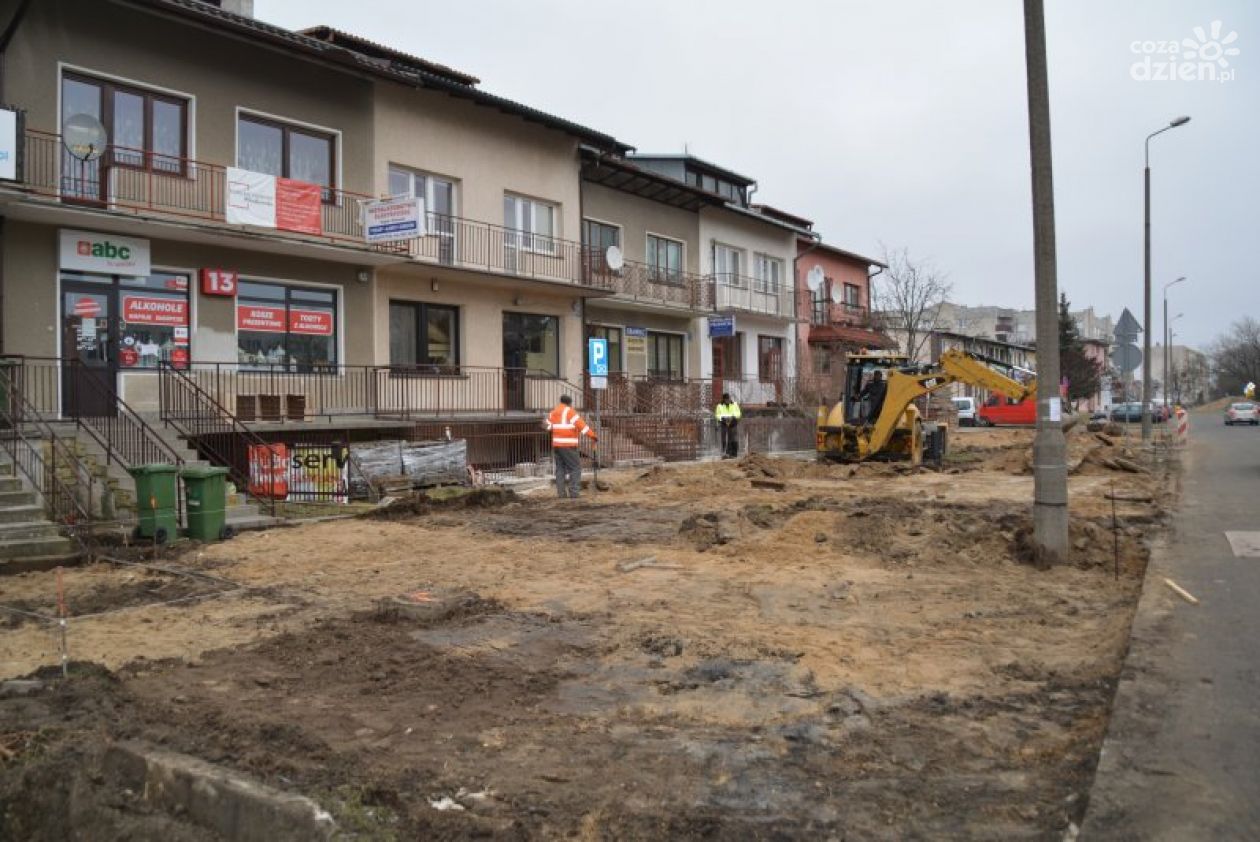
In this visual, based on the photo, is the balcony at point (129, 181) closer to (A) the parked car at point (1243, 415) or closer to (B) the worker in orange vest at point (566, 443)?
(B) the worker in orange vest at point (566, 443)

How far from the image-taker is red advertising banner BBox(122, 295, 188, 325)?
55.2 ft

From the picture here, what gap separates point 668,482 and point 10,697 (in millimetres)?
14509

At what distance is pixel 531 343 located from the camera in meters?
25.6

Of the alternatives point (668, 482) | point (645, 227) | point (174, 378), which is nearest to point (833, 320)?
point (645, 227)

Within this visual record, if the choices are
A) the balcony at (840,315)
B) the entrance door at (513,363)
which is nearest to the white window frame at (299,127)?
the entrance door at (513,363)

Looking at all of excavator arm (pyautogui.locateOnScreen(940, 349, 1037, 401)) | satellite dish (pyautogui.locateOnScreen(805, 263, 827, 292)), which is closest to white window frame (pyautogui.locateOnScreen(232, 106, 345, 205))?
Result: excavator arm (pyautogui.locateOnScreen(940, 349, 1037, 401))

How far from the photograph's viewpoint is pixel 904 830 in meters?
3.73

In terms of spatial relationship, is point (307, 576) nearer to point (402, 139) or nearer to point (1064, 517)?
point (1064, 517)

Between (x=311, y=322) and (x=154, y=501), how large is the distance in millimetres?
8972

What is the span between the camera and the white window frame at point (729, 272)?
3383 centimetres

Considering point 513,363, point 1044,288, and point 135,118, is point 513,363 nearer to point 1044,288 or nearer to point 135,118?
point 135,118

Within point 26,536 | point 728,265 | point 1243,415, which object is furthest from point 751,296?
point 1243,415

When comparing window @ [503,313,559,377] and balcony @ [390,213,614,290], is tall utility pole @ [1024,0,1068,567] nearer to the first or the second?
balcony @ [390,213,614,290]

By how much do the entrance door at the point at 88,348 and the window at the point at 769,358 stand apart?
24282mm
